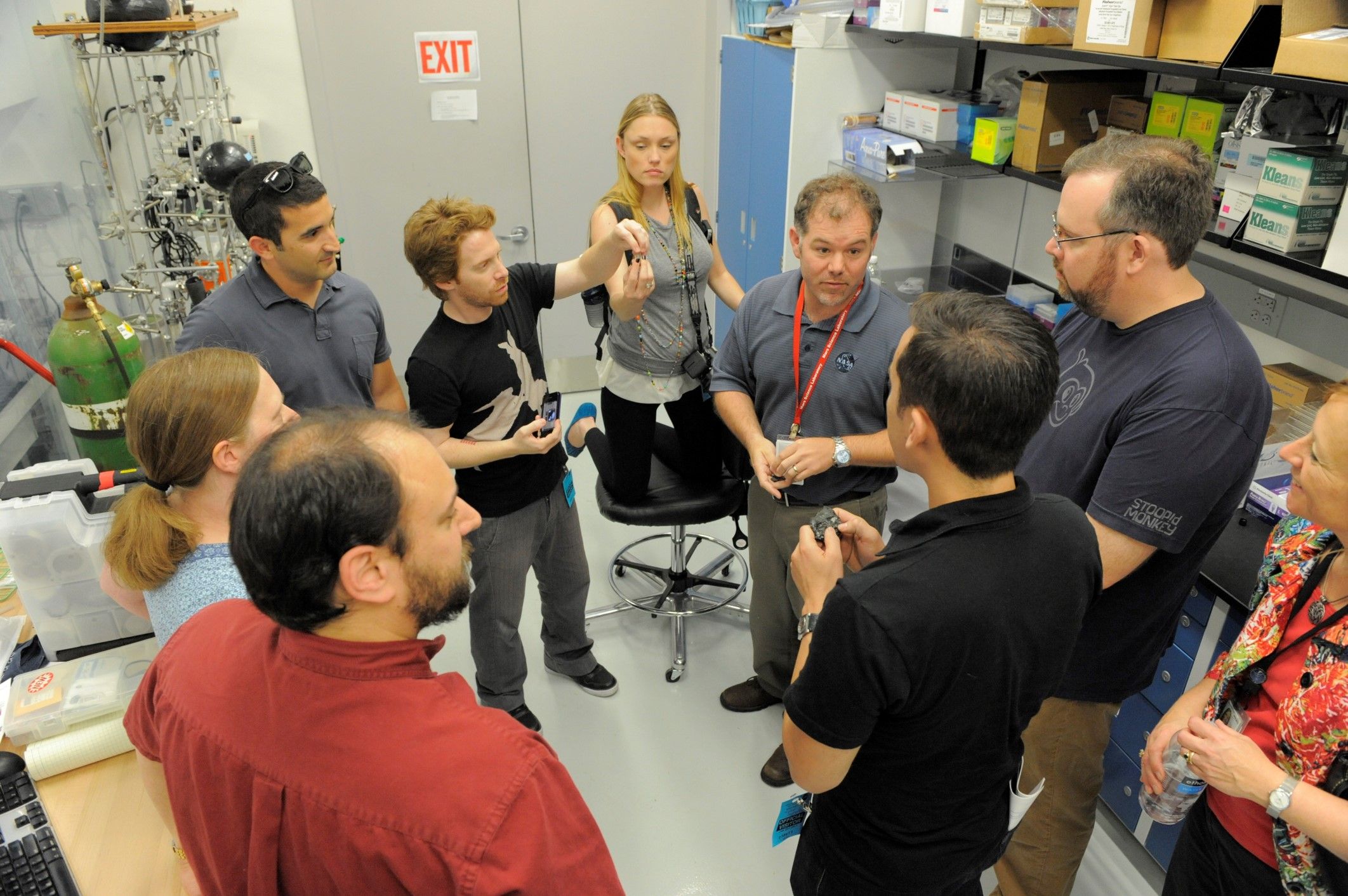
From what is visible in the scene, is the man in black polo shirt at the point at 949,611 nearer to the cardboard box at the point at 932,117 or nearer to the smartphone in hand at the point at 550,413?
the smartphone in hand at the point at 550,413

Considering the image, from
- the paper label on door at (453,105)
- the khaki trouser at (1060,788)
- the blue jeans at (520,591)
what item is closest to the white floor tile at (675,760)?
the blue jeans at (520,591)

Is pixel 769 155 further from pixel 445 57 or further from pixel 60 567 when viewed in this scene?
pixel 60 567

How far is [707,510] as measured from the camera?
8.20ft

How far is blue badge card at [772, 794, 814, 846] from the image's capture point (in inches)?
59.4

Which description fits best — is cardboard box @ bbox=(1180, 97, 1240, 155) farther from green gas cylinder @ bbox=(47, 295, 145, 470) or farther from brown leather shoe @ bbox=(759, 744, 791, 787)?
green gas cylinder @ bbox=(47, 295, 145, 470)

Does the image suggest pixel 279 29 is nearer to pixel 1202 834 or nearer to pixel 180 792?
pixel 180 792

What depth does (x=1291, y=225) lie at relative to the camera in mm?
1729

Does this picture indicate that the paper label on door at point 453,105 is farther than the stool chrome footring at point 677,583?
Yes

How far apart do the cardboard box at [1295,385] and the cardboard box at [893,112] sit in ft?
4.97

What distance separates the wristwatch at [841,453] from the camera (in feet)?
6.47

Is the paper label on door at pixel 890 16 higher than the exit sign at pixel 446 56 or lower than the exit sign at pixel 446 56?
higher

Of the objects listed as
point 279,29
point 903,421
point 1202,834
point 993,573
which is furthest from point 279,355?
point 279,29

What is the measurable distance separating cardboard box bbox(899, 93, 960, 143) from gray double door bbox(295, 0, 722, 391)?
4.87ft

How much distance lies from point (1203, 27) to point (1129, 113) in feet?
1.90
